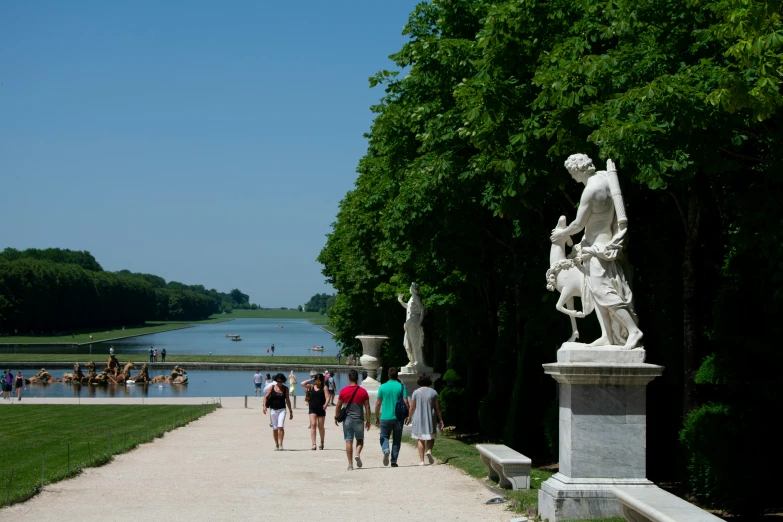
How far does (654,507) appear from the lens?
394 inches

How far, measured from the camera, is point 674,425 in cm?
1895

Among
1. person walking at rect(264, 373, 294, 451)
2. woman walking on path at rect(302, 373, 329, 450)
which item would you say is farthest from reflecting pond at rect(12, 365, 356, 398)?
woman walking on path at rect(302, 373, 329, 450)

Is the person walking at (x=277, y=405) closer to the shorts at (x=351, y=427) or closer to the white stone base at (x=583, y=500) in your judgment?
the shorts at (x=351, y=427)

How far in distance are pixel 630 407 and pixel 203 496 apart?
20.2ft

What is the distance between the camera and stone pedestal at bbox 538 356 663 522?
38.6ft

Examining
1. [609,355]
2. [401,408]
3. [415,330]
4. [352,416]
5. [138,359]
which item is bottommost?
[138,359]

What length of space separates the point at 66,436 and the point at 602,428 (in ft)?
61.1

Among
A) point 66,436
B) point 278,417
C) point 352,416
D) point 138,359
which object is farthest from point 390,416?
point 138,359

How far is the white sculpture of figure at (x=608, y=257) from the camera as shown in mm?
11961

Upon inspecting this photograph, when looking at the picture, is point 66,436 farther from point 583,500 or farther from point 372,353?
point 583,500

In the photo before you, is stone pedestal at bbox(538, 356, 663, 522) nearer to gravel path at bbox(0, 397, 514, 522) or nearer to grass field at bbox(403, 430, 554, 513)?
grass field at bbox(403, 430, 554, 513)

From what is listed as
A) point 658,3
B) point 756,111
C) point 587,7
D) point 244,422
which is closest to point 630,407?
point 756,111

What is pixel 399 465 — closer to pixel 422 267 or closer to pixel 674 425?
pixel 674 425

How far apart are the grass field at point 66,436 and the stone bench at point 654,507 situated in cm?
787
